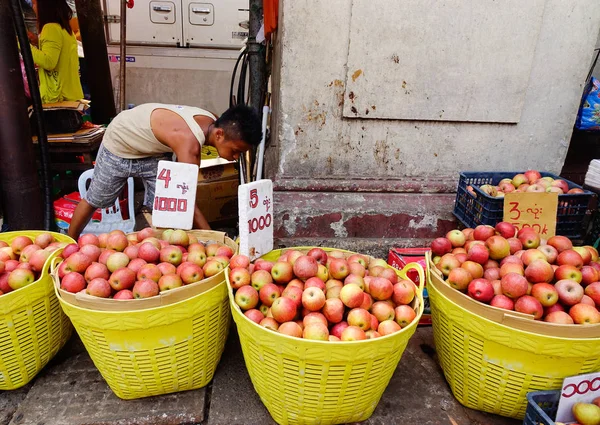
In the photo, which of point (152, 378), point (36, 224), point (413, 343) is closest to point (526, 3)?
point (413, 343)

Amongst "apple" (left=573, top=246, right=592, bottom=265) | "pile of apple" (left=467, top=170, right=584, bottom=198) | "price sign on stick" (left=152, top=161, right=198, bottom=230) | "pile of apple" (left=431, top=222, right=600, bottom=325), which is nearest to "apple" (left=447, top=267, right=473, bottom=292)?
"pile of apple" (left=431, top=222, right=600, bottom=325)

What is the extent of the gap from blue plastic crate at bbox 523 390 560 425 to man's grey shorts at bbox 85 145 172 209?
3.06m

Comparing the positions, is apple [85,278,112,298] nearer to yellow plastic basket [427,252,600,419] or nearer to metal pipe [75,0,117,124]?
yellow plastic basket [427,252,600,419]

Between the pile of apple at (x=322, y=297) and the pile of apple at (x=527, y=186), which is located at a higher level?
the pile of apple at (x=527, y=186)

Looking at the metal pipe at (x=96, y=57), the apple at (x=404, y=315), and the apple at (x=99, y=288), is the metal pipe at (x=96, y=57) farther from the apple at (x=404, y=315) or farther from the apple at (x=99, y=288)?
the apple at (x=404, y=315)

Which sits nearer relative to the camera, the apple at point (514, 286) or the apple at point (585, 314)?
the apple at point (585, 314)

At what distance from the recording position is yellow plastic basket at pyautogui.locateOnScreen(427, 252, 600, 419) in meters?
1.96

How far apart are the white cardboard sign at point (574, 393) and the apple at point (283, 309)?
1.30m

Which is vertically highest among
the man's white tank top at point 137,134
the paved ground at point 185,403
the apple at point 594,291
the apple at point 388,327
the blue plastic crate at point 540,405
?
the man's white tank top at point 137,134

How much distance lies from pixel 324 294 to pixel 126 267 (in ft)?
3.44

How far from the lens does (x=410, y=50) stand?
3.34 metres

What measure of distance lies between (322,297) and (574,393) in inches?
49.8

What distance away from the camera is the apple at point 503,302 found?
2096mm

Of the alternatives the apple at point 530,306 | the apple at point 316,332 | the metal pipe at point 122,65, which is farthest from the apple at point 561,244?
the metal pipe at point 122,65
